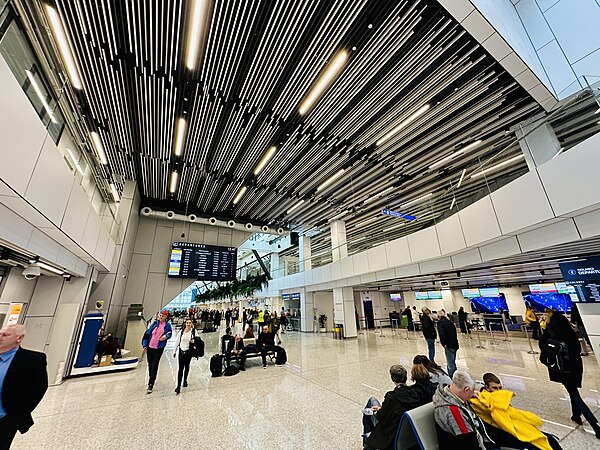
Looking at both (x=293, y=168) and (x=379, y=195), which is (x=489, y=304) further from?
(x=293, y=168)

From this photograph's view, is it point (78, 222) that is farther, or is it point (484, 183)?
point (484, 183)

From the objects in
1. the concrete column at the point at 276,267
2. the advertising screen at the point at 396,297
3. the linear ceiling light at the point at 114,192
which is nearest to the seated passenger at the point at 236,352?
the linear ceiling light at the point at 114,192

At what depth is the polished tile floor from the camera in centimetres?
297

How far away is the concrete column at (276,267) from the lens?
56.1 feet

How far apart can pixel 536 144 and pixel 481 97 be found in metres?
1.86

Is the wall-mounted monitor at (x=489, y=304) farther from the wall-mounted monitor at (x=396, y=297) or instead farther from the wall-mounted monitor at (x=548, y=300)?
the wall-mounted monitor at (x=396, y=297)

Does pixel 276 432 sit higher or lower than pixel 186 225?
lower

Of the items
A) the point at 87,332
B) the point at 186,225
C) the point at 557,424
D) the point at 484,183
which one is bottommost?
the point at 557,424

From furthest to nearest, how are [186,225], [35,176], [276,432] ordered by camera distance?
[186,225], [276,432], [35,176]

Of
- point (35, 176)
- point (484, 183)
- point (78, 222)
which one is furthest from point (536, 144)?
point (78, 222)

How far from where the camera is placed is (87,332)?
642 cm

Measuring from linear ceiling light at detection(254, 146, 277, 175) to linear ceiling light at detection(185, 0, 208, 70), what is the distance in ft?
9.93

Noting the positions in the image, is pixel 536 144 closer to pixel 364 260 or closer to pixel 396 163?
pixel 396 163

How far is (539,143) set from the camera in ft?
14.2
